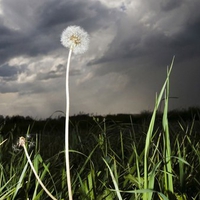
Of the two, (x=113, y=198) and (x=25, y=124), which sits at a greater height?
(x=25, y=124)

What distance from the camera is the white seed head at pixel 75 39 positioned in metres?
0.82

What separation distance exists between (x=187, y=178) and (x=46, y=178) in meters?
0.54

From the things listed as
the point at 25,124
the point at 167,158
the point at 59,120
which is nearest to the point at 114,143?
the point at 167,158

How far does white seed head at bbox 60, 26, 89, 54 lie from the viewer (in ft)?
2.68

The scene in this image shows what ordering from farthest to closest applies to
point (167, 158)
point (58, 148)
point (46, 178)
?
point (58, 148)
point (46, 178)
point (167, 158)

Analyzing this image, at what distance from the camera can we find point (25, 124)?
4824mm

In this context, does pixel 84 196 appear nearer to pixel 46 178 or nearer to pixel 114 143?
pixel 46 178

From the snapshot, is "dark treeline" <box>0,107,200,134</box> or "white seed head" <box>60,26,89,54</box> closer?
"white seed head" <box>60,26,89,54</box>

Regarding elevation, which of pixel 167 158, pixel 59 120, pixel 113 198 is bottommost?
pixel 113 198

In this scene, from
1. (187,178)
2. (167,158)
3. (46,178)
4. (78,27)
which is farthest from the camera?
(46,178)

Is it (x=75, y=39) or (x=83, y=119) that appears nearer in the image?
(x=75, y=39)

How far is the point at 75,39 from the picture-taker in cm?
85

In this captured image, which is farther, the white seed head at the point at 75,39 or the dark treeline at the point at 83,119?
the dark treeline at the point at 83,119

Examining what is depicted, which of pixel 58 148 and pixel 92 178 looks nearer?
pixel 92 178
